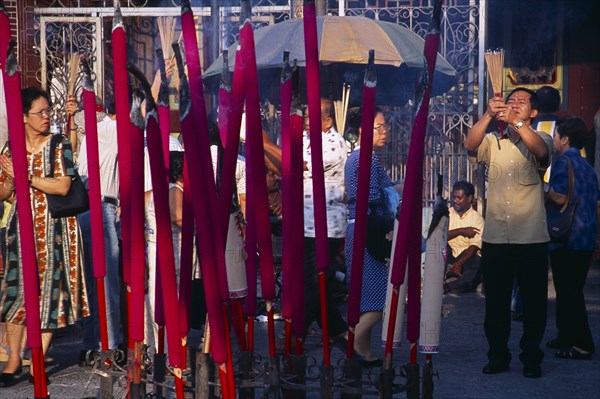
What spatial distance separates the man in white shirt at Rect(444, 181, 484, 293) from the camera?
28.1ft

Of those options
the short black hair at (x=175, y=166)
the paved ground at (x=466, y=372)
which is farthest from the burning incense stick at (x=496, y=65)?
the short black hair at (x=175, y=166)

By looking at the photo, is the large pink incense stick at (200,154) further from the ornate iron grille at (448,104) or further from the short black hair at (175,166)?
the ornate iron grille at (448,104)

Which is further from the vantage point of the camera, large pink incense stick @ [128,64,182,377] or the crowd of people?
the crowd of people

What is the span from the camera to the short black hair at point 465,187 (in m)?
8.61

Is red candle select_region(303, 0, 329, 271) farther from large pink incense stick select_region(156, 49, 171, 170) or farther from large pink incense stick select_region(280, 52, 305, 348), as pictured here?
large pink incense stick select_region(156, 49, 171, 170)

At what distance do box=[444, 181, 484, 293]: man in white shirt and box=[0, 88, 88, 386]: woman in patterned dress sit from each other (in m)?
4.33

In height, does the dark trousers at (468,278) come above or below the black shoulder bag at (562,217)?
below

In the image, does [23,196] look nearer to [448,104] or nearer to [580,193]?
[580,193]

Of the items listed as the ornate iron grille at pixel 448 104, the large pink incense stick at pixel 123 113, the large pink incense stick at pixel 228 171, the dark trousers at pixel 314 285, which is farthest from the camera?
the ornate iron grille at pixel 448 104

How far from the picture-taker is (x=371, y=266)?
5324 mm

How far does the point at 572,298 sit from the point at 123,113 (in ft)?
12.7

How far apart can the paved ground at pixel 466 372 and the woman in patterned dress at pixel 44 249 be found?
0.32 meters

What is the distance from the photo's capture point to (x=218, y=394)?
314 cm

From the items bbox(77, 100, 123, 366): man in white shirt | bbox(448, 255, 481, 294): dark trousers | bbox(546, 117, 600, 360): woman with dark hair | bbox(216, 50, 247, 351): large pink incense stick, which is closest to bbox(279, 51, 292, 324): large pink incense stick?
bbox(216, 50, 247, 351): large pink incense stick
